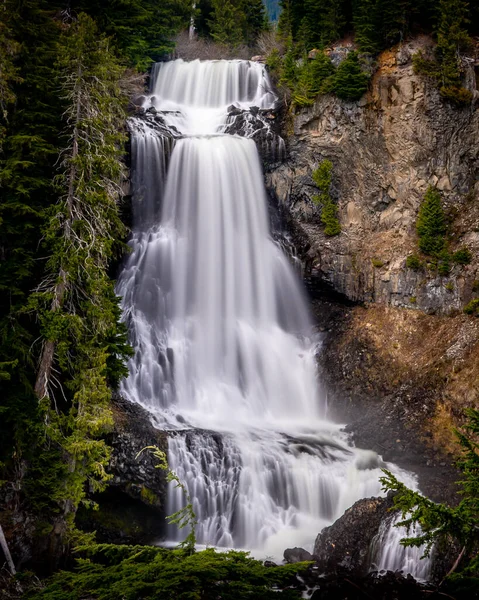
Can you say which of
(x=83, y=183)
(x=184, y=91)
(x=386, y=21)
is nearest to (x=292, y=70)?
(x=386, y=21)

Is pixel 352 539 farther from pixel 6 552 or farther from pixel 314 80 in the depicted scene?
pixel 314 80

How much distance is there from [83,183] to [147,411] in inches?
304

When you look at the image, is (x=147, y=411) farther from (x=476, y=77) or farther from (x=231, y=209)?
(x=476, y=77)

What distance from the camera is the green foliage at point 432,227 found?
20453 mm

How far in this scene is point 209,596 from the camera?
436 cm

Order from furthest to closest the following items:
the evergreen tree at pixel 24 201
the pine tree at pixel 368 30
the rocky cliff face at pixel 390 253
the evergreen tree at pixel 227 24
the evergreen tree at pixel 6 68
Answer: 1. the evergreen tree at pixel 227 24
2. the pine tree at pixel 368 30
3. the rocky cliff face at pixel 390 253
4. the evergreen tree at pixel 6 68
5. the evergreen tree at pixel 24 201

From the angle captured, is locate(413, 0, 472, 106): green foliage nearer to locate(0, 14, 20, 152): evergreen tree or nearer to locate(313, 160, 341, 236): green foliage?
locate(313, 160, 341, 236): green foliage

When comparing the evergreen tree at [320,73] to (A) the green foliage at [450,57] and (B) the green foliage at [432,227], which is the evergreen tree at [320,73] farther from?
(B) the green foliage at [432,227]

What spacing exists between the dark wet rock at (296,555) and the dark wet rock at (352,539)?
0.72ft

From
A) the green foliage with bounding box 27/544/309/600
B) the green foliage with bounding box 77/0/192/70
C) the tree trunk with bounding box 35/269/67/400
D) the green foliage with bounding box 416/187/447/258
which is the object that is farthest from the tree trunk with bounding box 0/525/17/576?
the green foliage with bounding box 416/187/447/258

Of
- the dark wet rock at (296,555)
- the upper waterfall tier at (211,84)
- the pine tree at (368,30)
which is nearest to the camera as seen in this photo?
the dark wet rock at (296,555)

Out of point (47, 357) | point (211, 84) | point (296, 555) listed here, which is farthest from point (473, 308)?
point (211, 84)

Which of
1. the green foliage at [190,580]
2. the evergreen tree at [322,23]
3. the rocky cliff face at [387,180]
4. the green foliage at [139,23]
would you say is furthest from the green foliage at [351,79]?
the green foliage at [190,580]

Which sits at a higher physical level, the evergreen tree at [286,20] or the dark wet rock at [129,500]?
the evergreen tree at [286,20]
